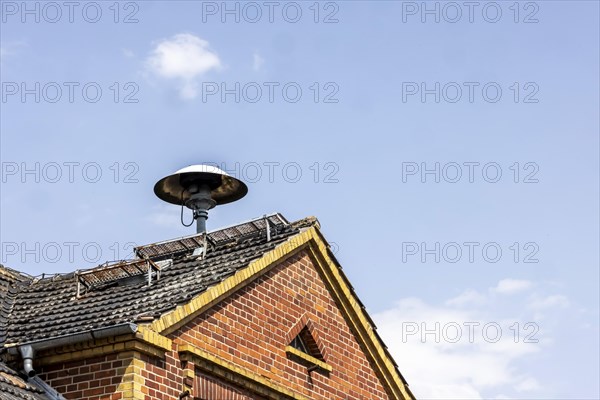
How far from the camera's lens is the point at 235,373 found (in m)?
14.9

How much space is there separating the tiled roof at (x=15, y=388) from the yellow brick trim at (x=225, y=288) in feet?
5.41

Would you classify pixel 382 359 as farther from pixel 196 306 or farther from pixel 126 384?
pixel 126 384

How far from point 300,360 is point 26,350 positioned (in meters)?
4.58

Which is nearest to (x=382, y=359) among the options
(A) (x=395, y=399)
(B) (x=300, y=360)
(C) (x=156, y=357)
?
(A) (x=395, y=399)

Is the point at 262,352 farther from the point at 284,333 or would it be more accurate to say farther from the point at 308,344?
the point at 308,344

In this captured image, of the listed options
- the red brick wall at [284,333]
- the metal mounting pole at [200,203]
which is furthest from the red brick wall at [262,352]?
the metal mounting pole at [200,203]

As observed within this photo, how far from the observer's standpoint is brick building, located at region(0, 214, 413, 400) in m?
13.6

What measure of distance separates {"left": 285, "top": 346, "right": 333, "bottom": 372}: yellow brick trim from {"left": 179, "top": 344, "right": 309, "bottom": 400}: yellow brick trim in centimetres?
66

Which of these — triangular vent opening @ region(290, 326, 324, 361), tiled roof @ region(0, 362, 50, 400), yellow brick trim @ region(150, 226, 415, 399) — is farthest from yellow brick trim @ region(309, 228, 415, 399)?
tiled roof @ region(0, 362, 50, 400)

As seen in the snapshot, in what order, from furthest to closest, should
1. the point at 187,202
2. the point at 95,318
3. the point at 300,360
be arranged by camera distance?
the point at 187,202
the point at 300,360
the point at 95,318

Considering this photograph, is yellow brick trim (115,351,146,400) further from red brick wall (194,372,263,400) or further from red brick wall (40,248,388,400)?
red brick wall (194,372,263,400)

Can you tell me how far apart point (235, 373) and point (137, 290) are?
1.93m

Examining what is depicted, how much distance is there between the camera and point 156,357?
13.7 m

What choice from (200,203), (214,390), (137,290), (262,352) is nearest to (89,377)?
(214,390)
